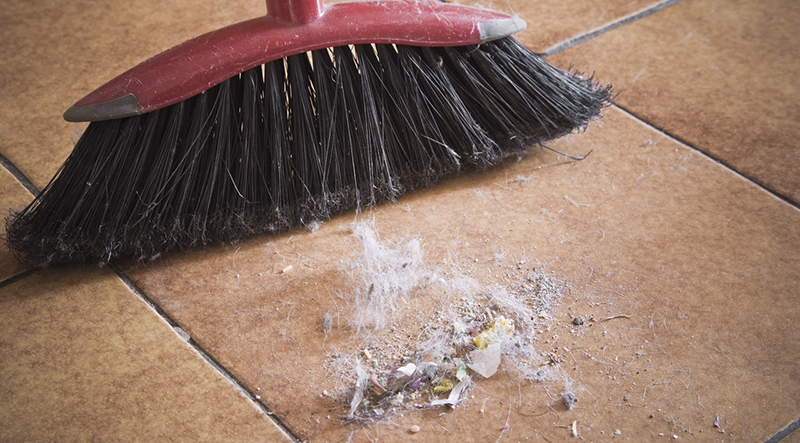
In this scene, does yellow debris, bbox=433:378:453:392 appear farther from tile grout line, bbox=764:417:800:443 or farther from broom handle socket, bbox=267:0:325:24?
broom handle socket, bbox=267:0:325:24

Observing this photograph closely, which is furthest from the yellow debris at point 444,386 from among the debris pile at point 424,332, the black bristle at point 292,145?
the black bristle at point 292,145

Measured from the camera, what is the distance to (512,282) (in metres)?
1.12

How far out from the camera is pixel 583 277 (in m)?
1.13

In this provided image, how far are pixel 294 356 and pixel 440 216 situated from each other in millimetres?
374

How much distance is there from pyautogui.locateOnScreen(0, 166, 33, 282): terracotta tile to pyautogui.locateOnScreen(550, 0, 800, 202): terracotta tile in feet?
3.73

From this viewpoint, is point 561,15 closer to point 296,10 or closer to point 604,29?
point 604,29

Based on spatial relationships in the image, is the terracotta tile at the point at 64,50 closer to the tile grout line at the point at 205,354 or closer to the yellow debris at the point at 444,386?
the tile grout line at the point at 205,354

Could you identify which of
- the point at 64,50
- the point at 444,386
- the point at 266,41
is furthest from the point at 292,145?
the point at 64,50

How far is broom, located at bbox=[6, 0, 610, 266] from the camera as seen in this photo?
1.10 meters

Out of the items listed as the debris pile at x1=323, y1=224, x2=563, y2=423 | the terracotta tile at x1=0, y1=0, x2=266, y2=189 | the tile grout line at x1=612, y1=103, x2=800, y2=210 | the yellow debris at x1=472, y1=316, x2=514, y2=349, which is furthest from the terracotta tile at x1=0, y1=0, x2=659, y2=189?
the yellow debris at x1=472, y1=316, x2=514, y2=349

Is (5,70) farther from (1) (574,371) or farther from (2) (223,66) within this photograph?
(1) (574,371)

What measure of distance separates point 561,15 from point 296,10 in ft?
2.79

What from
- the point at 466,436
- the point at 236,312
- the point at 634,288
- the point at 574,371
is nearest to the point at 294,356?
the point at 236,312

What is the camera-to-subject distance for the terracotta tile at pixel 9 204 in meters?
1.15
